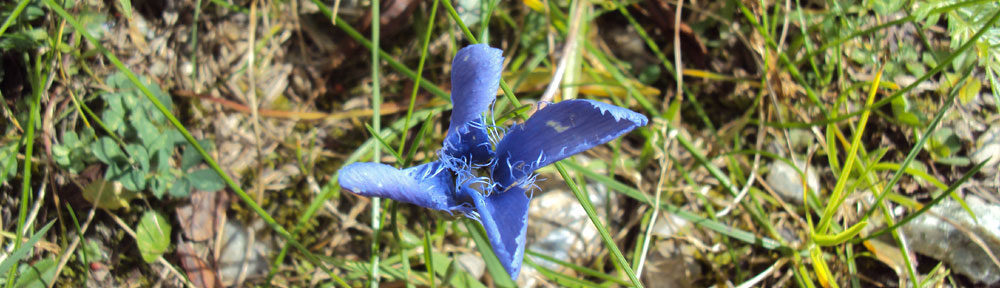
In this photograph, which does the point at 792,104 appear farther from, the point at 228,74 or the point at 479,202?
the point at 228,74

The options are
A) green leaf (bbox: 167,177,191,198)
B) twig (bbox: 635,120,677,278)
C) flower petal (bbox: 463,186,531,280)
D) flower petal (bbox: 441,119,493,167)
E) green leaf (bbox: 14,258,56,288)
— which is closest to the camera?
flower petal (bbox: 463,186,531,280)

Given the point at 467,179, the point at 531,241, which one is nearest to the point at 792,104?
the point at 531,241

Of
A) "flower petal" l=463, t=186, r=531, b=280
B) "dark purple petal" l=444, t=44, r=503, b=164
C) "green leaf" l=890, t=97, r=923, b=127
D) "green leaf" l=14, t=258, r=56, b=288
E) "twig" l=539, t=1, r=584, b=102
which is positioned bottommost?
"green leaf" l=14, t=258, r=56, b=288

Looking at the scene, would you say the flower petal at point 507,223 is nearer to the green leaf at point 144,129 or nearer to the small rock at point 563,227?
the small rock at point 563,227

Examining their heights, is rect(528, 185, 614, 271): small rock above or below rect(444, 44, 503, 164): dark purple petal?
below

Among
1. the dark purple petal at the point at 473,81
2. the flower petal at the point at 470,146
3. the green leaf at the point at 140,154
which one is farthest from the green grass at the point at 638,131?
the dark purple petal at the point at 473,81

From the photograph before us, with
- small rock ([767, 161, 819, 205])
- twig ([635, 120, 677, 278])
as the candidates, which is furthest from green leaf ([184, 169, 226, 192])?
small rock ([767, 161, 819, 205])

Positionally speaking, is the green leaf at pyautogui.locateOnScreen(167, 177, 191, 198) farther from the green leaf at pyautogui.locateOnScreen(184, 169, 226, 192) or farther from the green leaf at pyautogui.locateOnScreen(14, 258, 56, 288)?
the green leaf at pyautogui.locateOnScreen(14, 258, 56, 288)
